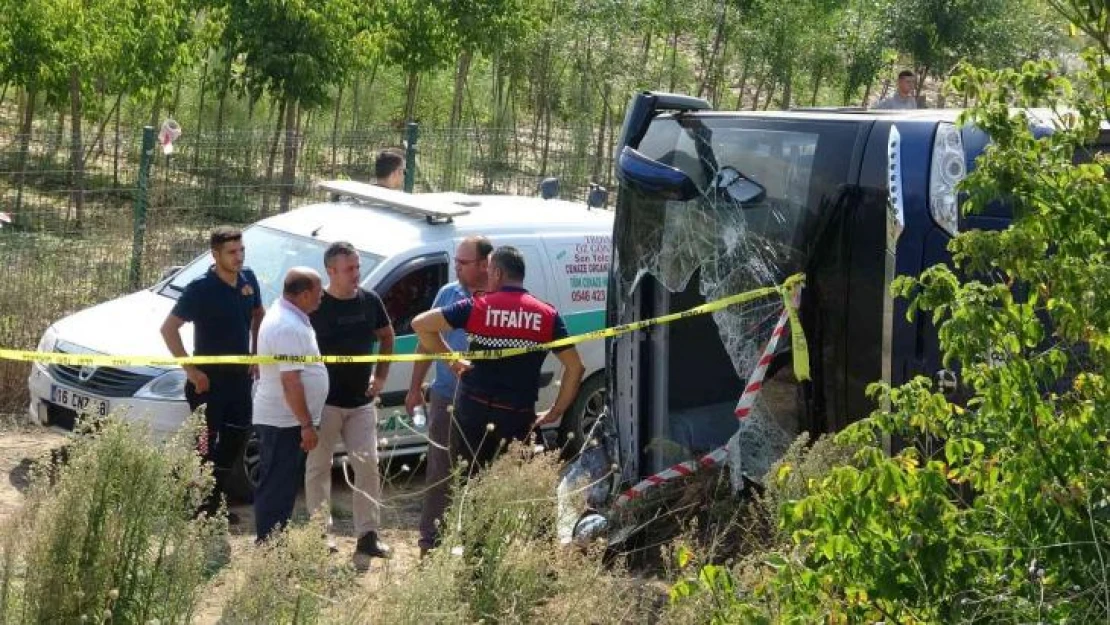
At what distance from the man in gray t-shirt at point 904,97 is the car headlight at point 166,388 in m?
7.50

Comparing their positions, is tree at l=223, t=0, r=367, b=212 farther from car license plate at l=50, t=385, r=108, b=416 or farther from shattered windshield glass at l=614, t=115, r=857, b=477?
shattered windshield glass at l=614, t=115, r=857, b=477

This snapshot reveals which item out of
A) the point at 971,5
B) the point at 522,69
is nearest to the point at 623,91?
the point at 522,69

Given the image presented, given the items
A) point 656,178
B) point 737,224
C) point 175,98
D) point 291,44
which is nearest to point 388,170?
point 656,178

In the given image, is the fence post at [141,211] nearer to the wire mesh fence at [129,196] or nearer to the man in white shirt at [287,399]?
the wire mesh fence at [129,196]

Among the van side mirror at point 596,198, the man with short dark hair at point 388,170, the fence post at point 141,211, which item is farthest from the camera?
the fence post at point 141,211

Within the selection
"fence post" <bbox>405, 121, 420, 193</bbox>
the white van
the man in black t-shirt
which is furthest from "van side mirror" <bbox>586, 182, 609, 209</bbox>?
"fence post" <bbox>405, 121, 420, 193</bbox>

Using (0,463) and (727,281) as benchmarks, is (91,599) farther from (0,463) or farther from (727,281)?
(0,463)

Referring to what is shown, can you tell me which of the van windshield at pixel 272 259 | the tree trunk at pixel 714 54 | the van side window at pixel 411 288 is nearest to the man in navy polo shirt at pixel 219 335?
the van windshield at pixel 272 259

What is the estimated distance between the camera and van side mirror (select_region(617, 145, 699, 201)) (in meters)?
6.91

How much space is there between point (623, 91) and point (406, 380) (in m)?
17.2

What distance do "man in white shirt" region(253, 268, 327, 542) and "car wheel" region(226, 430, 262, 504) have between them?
1.07 meters

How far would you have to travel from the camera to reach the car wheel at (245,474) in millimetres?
8844

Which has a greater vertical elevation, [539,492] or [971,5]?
[971,5]

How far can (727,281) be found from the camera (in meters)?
7.00
